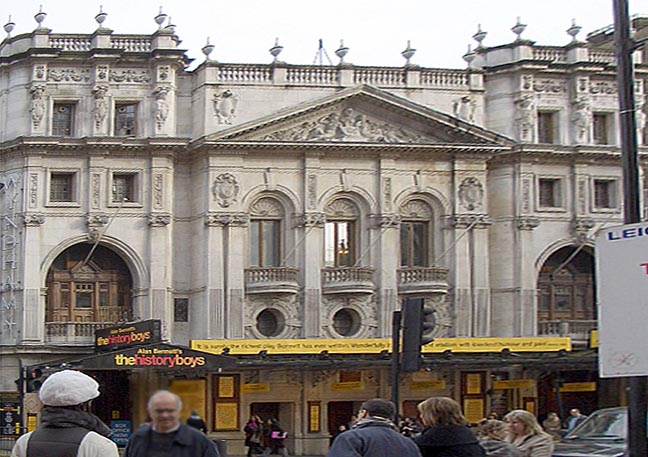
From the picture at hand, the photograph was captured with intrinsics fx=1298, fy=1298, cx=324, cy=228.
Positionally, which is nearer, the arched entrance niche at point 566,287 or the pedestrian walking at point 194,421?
the pedestrian walking at point 194,421

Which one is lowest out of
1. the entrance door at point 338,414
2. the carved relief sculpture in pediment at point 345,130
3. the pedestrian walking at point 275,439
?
the pedestrian walking at point 275,439

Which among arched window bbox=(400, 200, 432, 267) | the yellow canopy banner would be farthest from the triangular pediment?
the yellow canopy banner

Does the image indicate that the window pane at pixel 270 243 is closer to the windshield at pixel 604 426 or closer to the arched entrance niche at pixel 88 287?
the arched entrance niche at pixel 88 287

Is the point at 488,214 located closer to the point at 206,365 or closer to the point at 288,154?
the point at 288,154

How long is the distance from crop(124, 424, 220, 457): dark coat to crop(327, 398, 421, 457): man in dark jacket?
2.13m

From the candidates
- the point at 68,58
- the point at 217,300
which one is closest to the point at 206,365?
the point at 217,300

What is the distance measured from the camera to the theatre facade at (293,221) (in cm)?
4844

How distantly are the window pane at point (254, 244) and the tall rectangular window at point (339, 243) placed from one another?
2.69 metres

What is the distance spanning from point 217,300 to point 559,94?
54.4ft

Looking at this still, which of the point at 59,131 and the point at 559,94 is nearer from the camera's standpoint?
the point at 59,131

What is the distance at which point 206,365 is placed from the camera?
42.7m

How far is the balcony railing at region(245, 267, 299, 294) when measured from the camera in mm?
48812

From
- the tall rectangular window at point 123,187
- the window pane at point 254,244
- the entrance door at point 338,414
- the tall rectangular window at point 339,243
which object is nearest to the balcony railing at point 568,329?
the tall rectangular window at point 339,243

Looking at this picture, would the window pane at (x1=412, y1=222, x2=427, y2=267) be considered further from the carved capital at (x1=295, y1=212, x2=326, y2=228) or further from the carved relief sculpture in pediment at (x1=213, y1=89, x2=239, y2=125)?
the carved relief sculpture in pediment at (x1=213, y1=89, x2=239, y2=125)
